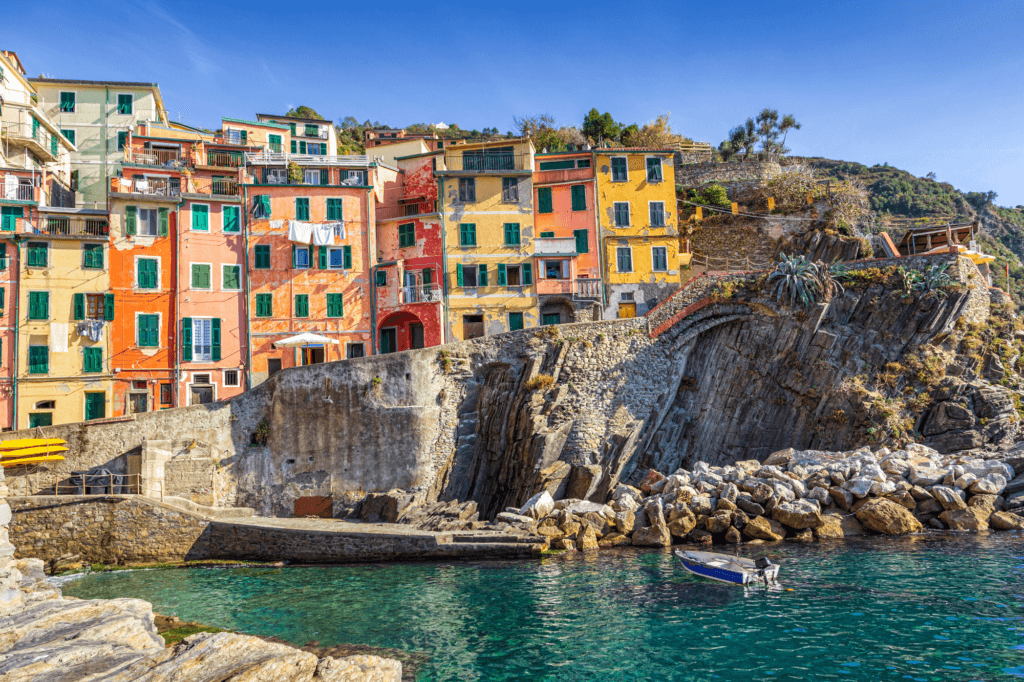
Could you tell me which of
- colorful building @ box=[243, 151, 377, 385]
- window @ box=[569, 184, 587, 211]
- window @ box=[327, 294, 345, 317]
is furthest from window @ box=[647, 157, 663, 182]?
window @ box=[327, 294, 345, 317]

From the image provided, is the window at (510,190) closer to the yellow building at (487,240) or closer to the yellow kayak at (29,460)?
the yellow building at (487,240)

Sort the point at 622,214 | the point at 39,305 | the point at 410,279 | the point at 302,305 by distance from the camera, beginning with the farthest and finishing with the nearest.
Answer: the point at 622,214 → the point at 410,279 → the point at 302,305 → the point at 39,305

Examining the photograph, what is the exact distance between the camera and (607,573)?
21.1 metres

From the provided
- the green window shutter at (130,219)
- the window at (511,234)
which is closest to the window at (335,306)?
the window at (511,234)

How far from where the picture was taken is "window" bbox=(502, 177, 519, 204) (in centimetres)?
3906

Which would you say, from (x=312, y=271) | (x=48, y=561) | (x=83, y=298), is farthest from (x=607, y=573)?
(x=83, y=298)

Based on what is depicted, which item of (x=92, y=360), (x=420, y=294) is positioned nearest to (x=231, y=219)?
(x=92, y=360)

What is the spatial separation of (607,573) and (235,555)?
44.9ft

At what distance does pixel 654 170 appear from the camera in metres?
40.2

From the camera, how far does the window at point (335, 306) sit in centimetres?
3722

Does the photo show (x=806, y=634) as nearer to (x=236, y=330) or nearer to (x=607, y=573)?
(x=607, y=573)

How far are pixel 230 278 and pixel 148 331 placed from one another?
15.0 ft

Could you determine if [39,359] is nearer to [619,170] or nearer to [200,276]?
[200,276]

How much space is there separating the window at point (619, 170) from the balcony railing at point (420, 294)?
11.6m
